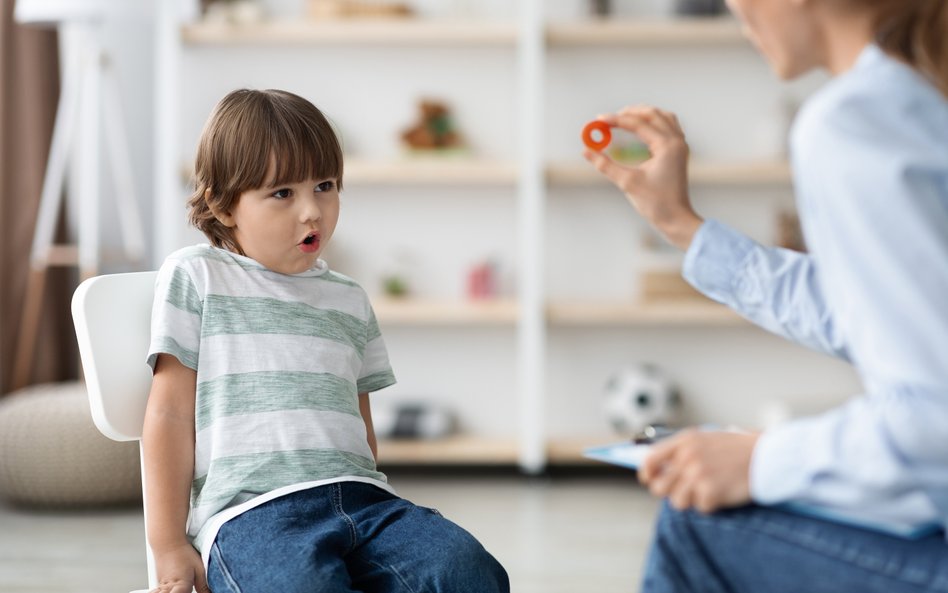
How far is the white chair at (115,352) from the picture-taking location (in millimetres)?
1194

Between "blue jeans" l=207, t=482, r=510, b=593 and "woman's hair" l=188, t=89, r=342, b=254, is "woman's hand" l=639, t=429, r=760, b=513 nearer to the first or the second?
"blue jeans" l=207, t=482, r=510, b=593

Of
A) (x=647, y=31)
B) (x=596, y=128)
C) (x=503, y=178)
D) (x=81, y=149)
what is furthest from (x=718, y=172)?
(x=596, y=128)

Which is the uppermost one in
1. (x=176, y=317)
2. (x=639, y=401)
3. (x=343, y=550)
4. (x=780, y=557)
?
(x=176, y=317)

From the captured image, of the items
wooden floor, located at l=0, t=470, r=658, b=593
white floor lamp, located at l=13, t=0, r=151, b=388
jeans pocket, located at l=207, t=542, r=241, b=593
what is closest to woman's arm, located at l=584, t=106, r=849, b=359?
jeans pocket, located at l=207, t=542, r=241, b=593

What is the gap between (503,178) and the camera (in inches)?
130

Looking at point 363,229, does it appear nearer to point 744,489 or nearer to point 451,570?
point 451,570

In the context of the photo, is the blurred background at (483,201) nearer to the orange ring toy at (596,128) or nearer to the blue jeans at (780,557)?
the orange ring toy at (596,128)

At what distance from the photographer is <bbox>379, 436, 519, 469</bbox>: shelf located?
3293 millimetres

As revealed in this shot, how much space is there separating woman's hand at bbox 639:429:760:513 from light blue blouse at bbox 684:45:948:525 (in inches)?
0.6

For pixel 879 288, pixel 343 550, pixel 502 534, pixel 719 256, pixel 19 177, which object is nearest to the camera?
pixel 879 288

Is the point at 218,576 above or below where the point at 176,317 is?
below

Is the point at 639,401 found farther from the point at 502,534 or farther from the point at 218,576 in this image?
the point at 218,576

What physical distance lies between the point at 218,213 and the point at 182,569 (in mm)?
409

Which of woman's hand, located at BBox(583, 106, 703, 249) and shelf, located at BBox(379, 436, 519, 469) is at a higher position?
woman's hand, located at BBox(583, 106, 703, 249)
